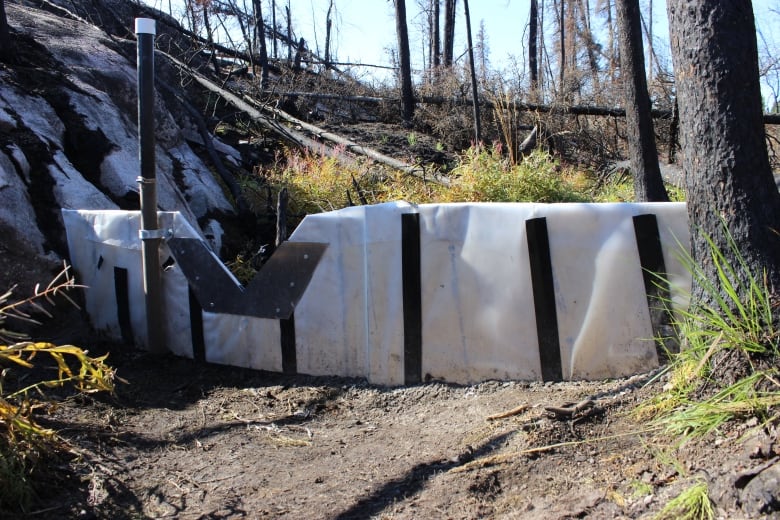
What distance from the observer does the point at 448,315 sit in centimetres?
398

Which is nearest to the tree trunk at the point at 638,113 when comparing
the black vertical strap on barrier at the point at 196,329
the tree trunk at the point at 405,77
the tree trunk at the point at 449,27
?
the black vertical strap on barrier at the point at 196,329

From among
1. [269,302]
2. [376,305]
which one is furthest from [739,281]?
[269,302]

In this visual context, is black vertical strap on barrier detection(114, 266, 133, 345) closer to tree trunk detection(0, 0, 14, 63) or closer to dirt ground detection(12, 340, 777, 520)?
dirt ground detection(12, 340, 777, 520)

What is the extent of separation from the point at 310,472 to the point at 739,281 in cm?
216

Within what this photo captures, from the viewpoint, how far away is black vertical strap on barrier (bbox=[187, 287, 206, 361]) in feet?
15.1

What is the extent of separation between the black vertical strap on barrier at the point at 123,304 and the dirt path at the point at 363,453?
1.91 feet

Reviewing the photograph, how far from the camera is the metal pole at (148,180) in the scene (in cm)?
441

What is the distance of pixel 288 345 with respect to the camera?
14.3ft

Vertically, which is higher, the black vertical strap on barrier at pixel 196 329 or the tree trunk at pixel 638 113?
the tree trunk at pixel 638 113

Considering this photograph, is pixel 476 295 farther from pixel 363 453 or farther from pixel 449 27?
pixel 449 27

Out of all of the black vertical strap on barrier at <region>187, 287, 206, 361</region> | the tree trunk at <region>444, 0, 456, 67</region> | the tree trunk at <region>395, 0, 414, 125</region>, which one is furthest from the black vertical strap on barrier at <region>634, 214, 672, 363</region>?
the tree trunk at <region>444, 0, 456, 67</region>

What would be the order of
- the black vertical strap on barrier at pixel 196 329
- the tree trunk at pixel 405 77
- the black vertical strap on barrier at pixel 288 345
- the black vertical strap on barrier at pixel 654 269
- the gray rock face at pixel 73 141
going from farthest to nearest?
the tree trunk at pixel 405 77 < the gray rock face at pixel 73 141 < the black vertical strap on barrier at pixel 196 329 < the black vertical strap on barrier at pixel 288 345 < the black vertical strap on barrier at pixel 654 269

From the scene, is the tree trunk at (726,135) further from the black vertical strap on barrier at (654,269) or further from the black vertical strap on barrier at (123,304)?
the black vertical strap on barrier at (123,304)

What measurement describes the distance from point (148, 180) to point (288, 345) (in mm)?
1448
